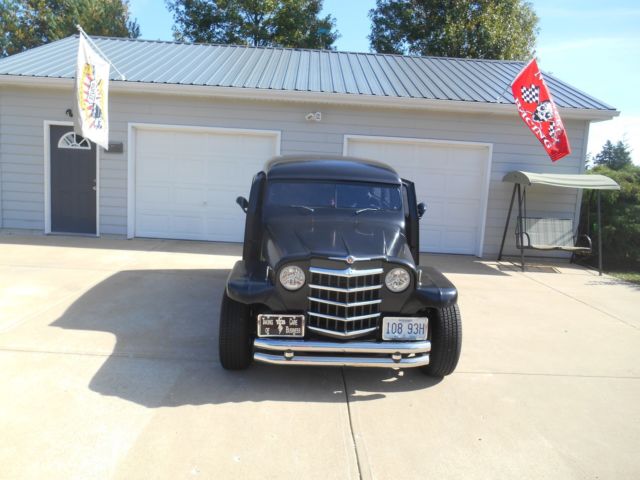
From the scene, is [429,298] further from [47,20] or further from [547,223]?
[47,20]

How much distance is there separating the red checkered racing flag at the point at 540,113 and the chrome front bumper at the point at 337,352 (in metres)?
6.32

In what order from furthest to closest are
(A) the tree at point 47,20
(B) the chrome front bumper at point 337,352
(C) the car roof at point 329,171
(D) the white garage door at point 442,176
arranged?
(A) the tree at point 47,20 < (D) the white garage door at point 442,176 < (C) the car roof at point 329,171 < (B) the chrome front bumper at point 337,352

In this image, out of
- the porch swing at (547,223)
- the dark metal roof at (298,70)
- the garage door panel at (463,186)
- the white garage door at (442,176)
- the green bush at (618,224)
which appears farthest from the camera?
the green bush at (618,224)

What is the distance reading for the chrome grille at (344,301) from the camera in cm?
370

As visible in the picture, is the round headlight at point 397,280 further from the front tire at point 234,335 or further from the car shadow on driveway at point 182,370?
the front tire at point 234,335

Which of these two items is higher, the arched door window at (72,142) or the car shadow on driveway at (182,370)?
the arched door window at (72,142)

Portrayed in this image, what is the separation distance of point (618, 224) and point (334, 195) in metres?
8.30

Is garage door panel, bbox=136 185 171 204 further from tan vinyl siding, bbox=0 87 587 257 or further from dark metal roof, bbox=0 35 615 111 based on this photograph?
dark metal roof, bbox=0 35 615 111

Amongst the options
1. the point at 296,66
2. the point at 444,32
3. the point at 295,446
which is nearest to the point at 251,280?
the point at 295,446

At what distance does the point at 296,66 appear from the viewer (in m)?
11.4

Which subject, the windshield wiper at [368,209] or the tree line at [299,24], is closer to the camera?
the windshield wiper at [368,209]

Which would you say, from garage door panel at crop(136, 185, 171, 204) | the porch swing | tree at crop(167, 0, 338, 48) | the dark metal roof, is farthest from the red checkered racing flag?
tree at crop(167, 0, 338, 48)

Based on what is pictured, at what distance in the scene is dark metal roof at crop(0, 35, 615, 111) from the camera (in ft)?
31.4

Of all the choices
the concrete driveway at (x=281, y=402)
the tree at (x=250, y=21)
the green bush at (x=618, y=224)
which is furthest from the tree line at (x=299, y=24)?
the concrete driveway at (x=281, y=402)
